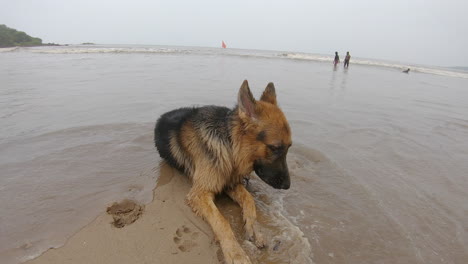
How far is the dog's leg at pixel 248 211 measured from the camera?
2664mm

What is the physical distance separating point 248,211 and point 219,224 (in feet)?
1.41

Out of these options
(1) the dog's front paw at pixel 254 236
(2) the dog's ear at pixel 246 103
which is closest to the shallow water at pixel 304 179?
(1) the dog's front paw at pixel 254 236

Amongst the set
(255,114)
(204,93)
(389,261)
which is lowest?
(389,261)

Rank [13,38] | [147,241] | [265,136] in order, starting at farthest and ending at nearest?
[13,38] < [265,136] < [147,241]

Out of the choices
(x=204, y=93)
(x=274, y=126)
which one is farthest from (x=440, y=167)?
(x=204, y=93)

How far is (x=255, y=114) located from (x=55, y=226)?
2452 mm

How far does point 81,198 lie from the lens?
→ 3.23 metres

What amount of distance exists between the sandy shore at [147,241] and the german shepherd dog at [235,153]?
0.54ft

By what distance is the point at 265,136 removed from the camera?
294 cm

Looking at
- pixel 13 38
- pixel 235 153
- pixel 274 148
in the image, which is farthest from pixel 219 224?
pixel 13 38

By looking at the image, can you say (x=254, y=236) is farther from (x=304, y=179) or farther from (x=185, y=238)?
(x=304, y=179)

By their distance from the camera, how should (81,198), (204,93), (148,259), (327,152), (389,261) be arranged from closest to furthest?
(148,259) → (389,261) → (81,198) → (327,152) → (204,93)

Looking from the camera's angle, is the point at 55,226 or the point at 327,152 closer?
the point at 55,226

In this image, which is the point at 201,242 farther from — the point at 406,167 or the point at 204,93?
the point at 204,93
